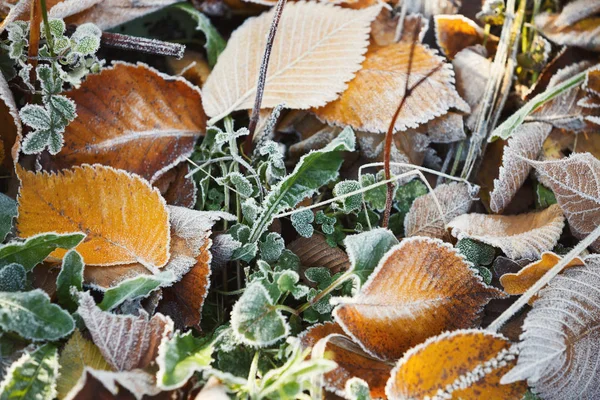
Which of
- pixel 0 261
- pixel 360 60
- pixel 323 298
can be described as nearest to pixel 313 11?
pixel 360 60

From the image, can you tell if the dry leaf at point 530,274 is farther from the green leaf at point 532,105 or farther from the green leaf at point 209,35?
the green leaf at point 209,35

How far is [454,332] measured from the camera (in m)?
0.60

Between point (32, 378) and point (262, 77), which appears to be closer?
point (32, 378)

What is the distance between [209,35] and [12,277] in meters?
0.43

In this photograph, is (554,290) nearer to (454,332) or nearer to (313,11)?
(454,332)

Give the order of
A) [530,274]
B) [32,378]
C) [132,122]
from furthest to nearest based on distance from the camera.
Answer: [132,122] < [530,274] < [32,378]

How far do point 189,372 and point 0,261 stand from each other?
0.80 ft

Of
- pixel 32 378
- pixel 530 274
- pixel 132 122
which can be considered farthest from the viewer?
pixel 132 122

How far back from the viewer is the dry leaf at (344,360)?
0.61 metres

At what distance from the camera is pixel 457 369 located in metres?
0.60

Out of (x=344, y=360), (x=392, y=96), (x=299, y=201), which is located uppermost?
(x=392, y=96)

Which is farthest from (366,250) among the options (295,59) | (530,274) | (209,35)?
(209,35)

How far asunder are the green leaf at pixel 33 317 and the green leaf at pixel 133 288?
5cm

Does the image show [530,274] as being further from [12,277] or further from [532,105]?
[12,277]
